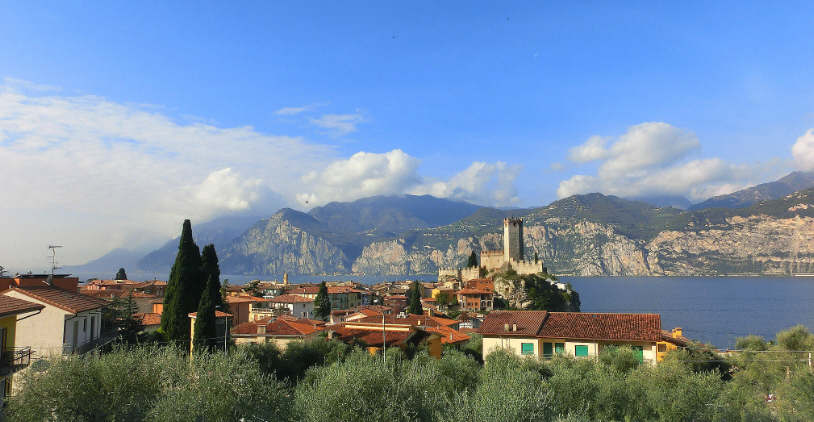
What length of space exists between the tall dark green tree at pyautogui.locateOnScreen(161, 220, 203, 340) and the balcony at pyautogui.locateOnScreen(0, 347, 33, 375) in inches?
552

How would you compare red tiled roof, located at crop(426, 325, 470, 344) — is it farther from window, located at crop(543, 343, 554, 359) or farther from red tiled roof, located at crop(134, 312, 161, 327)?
red tiled roof, located at crop(134, 312, 161, 327)

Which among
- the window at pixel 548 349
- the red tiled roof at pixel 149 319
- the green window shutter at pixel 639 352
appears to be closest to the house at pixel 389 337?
the window at pixel 548 349

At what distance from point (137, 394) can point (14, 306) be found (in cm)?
594

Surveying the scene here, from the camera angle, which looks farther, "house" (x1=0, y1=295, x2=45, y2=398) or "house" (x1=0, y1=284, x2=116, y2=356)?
"house" (x1=0, y1=284, x2=116, y2=356)

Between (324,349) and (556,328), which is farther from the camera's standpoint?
(556,328)

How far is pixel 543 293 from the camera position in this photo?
88.6 meters

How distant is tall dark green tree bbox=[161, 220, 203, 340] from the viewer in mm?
30016

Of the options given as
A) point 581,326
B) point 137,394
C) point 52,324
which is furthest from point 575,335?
point 52,324

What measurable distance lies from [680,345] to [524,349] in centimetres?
1096

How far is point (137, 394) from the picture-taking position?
1349 centimetres

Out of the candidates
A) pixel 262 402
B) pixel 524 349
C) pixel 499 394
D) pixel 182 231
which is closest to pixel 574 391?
pixel 499 394

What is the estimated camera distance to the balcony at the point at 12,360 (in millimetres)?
14867

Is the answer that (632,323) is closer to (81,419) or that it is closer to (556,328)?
(556,328)

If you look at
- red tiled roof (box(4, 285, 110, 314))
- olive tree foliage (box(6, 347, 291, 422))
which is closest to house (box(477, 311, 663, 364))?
olive tree foliage (box(6, 347, 291, 422))
